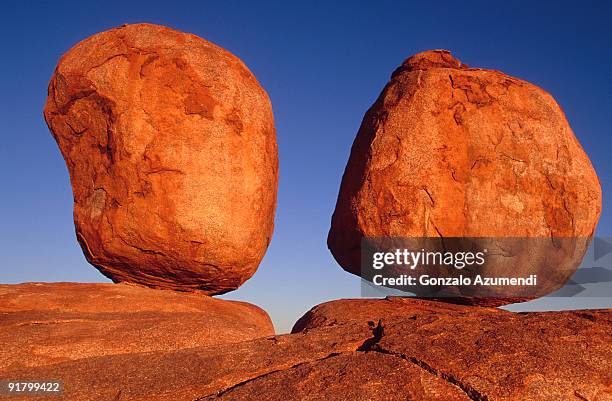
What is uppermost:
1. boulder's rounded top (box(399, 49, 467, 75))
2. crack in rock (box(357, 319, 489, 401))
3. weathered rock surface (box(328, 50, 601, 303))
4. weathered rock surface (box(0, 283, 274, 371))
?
boulder's rounded top (box(399, 49, 467, 75))

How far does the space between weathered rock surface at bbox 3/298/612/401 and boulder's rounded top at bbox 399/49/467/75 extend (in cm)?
521

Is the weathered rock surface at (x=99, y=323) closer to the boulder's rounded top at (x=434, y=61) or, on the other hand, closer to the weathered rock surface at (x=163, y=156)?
the weathered rock surface at (x=163, y=156)

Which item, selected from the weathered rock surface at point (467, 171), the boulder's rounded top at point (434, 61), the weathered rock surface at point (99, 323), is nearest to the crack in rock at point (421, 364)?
the weathered rock surface at point (99, 323)

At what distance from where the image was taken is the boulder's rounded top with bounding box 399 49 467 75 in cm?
967

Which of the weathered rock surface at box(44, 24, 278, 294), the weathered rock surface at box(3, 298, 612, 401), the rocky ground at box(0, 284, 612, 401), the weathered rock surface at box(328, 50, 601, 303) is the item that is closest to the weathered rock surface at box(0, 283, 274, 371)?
the rocky ground at box(0, 284, 612, 401)

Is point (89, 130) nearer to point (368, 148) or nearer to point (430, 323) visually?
point (368, 148)

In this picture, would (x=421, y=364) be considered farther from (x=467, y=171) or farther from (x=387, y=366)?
(x=467, y=171)

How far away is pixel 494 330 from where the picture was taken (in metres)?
5.21

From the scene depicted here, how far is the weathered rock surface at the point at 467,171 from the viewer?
8.46 metres

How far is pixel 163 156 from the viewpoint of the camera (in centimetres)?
795

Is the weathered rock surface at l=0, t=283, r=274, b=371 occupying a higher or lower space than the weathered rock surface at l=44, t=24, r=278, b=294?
lower

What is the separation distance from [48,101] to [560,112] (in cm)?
842

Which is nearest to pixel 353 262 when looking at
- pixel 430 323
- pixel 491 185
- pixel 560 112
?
pixel 491 185

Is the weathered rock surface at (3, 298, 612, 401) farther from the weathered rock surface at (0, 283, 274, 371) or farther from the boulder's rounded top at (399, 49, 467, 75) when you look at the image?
the boulder's rounded top at (399, 49, 467, 75)
